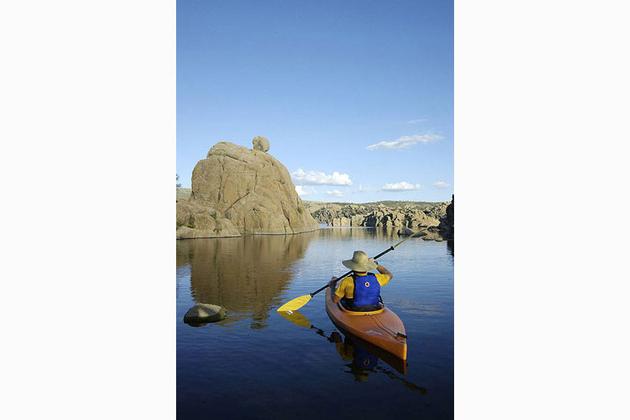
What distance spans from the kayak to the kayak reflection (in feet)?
0.37

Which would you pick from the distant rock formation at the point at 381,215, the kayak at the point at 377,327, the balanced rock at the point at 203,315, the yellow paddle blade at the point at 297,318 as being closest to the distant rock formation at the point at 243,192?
the distant rock formation at the point at 381,215

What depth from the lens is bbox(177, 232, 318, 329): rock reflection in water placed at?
12322 millimetres

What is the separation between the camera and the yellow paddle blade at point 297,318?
10547 mm

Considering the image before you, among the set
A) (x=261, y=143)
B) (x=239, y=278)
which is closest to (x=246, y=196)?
(x=261, y=143)

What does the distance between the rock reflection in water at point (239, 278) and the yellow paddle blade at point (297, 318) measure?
0.53m

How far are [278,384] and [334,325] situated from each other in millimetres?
3968

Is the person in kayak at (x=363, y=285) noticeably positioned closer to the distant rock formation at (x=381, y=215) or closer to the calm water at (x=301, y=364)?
the calm water at (x=301, y=364)

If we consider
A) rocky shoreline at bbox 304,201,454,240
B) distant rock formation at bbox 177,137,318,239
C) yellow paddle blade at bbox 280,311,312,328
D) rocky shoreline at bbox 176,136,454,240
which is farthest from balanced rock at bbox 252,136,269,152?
yellow paddle blade at bbox 280,311,312,328

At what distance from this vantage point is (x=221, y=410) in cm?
570

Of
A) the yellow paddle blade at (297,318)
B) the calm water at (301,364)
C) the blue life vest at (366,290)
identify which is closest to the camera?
the calm water at (301,364)

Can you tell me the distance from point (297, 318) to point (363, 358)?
3476 mm

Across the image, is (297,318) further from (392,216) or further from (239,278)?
(392,216)

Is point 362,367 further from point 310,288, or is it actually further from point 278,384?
point 310,288
